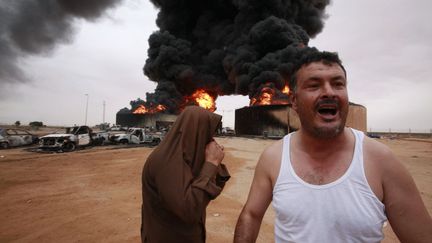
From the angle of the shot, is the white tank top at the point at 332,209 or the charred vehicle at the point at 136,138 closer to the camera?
the white tank top at the point at 332,209

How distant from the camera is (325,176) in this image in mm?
1680

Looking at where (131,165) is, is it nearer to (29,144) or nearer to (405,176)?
(405,176)

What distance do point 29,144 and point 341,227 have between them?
22.9 m

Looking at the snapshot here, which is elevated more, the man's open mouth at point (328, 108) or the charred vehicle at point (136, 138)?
the man's open mouth at point (328, 108)

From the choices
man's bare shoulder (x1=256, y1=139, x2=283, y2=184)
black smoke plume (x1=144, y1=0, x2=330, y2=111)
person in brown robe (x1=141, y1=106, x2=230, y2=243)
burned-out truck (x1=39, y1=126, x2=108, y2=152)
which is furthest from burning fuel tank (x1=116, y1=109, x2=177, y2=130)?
man's bare shoulder (x1=256, y1=139, x2=283, y2=184)

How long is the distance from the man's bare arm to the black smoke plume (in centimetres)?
3515

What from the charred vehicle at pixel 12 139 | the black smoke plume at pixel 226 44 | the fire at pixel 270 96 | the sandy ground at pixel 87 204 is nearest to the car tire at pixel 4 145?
the charred vehicle at pixel 12 139

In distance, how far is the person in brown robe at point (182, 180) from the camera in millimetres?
1850

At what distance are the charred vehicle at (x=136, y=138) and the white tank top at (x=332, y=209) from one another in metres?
20.9

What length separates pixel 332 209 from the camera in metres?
1.52

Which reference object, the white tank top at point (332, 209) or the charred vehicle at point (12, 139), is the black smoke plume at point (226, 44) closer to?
the charred vehicle at point (12, 139)

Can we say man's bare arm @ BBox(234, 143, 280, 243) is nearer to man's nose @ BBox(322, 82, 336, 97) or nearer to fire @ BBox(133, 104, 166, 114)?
man's nose @ BBox(322, 82, 336, 97)

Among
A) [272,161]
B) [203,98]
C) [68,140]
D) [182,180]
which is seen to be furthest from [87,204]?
[203,98]

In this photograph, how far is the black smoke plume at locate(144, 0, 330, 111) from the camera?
130 feet
